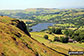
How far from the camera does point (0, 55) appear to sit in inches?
1688

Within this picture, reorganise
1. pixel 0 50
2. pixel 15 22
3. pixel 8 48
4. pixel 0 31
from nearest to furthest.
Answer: pixel 0 50, pixel 8 48, pixel 0 31, pixel 15 22

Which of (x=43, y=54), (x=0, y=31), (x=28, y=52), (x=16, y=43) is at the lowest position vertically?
(x=43, y=54)

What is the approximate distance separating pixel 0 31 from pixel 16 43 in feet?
40.3

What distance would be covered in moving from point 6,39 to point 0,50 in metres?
11.6

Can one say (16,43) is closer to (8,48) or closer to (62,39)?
(8,48)

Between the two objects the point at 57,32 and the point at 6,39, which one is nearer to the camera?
the point at 6,39

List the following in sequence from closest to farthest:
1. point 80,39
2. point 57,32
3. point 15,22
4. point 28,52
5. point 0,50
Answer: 1. point 0,50
2. point 28,52
3. point 15,22
4. point 80,39
5. point 57,32

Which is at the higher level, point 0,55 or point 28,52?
point 0,55

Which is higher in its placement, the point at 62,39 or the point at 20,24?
the point at 20,24

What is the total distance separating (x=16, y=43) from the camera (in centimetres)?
5859

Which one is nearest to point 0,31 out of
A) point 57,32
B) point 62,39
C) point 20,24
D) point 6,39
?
point 6,39

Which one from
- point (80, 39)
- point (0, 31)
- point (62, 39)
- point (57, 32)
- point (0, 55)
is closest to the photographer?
point (0, 55)

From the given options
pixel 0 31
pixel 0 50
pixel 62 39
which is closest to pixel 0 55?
pixel 0 50

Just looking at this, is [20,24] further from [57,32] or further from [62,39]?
[57,32]
